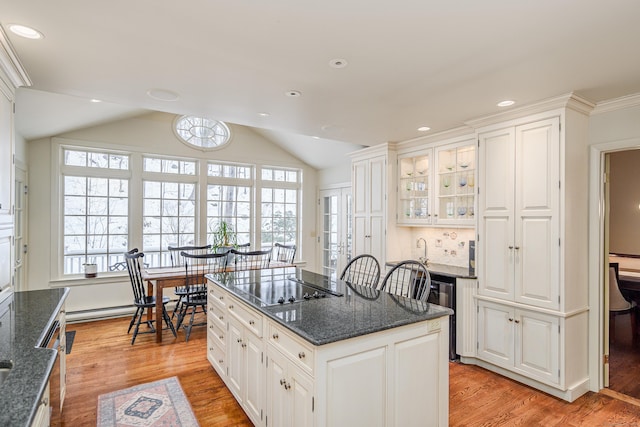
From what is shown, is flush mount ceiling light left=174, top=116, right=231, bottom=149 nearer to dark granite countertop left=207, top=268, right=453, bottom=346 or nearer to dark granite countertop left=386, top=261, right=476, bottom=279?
dark granite countertop left=207, top=268, right=453, bottom=346

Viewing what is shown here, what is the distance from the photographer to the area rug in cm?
244

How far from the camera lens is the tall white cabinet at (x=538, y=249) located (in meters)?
2.75

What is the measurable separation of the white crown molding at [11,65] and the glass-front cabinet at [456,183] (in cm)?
381

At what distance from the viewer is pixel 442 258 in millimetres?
4258

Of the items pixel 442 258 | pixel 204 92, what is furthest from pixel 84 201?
pixel 442 258

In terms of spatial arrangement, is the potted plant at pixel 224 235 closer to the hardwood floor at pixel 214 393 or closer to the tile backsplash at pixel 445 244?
the hardwood floor at pixel 214 393

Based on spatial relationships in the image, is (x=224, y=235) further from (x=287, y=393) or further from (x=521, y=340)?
(x=521, y=340)

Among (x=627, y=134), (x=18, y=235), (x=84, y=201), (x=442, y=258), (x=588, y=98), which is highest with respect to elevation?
(x=588, y=98)

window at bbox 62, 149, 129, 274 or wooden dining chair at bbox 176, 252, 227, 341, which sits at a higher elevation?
window at bbox 62, 149, 129, 274

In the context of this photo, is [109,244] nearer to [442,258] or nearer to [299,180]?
[299,180]

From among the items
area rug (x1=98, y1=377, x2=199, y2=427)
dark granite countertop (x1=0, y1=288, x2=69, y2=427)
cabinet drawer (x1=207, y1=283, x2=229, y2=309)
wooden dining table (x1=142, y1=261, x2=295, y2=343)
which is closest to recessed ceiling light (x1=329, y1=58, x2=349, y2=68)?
cabinet drawer (x1=207, y1=283, x2=229, y2=309)

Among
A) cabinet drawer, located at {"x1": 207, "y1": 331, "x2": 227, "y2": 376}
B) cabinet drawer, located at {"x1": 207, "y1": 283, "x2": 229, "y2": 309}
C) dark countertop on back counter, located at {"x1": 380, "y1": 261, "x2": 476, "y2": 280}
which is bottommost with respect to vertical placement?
cabinet drawer, located at {"x1": 207, "y1": 331, "x2": 227, "y2": 376}

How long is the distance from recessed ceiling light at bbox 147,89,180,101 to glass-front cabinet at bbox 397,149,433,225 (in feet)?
9.34

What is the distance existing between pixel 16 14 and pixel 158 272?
3.16 meters
